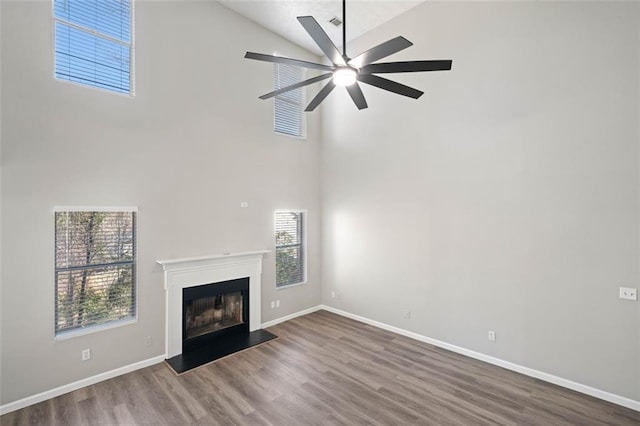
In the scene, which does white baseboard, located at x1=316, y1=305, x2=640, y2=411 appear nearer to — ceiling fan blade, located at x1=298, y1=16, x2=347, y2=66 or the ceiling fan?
the ceiling fan

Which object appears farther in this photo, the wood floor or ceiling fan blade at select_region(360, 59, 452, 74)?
the wood floor

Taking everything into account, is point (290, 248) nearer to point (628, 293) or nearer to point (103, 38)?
point (103, 38)

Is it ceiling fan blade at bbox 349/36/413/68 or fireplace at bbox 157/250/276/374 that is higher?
ceiling fan blade at bbox 349/36/413/68

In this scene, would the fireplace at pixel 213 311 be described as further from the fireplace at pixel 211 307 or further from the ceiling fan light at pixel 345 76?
the ceiling fan light at pixel 345 76

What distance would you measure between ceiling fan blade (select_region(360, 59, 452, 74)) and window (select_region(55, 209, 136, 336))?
11.1 ft

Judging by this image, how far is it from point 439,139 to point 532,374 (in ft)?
10.8

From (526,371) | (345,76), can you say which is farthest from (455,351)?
(345,76)

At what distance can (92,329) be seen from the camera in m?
3.56

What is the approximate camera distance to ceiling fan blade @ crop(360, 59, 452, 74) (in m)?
2.41

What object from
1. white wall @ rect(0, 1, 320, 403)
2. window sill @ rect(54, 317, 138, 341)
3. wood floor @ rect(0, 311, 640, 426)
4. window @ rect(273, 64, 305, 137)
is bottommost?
wood floor @ rect(0, 311, 640, 426)

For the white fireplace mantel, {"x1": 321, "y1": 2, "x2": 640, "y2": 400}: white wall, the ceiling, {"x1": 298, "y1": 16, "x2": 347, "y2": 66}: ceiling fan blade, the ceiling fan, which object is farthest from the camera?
the ceiling

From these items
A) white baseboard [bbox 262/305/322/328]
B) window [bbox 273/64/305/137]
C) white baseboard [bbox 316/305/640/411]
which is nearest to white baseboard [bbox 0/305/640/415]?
white baseboard [bbox 316/305/640/411]

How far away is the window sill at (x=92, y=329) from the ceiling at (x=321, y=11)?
492 centimetres

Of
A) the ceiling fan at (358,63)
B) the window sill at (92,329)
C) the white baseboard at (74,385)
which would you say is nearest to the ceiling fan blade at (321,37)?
the ceiling fan at (358,63)
